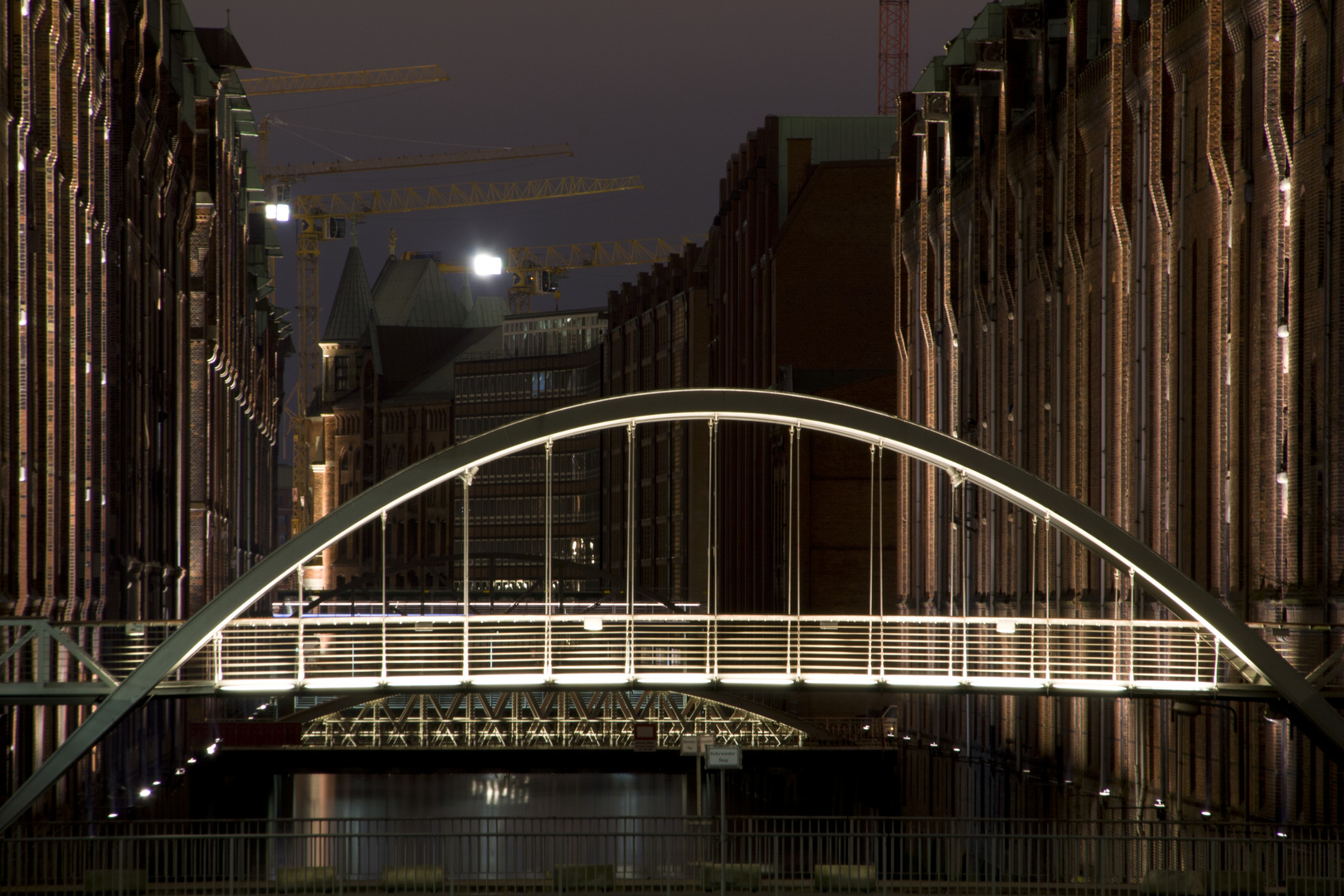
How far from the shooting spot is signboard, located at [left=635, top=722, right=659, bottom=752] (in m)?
80.4

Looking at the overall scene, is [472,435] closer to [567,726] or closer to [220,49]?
[567,726]

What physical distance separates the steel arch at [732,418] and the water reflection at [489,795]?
29793 millimetres

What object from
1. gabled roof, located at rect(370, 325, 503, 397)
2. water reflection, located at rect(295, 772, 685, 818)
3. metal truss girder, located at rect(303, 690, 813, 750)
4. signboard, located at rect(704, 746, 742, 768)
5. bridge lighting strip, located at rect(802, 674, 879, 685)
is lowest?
water reflection, located at rect(295, 772, 685, 818)

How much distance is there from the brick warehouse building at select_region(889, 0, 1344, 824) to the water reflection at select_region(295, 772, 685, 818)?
12.4 metres

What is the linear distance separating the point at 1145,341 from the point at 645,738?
1591 inches

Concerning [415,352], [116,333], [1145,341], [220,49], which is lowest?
[1145,341]

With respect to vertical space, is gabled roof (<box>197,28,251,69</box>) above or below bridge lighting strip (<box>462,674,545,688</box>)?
above

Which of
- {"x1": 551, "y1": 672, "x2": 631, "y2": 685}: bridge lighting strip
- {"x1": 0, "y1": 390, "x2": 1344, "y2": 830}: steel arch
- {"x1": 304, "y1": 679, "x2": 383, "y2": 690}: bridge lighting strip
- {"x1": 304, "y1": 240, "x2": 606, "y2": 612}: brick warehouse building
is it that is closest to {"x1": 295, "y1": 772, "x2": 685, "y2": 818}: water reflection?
{"x1": 551, "y1": 672, "x2": 631, "y2": 685}: bridge lighting strip

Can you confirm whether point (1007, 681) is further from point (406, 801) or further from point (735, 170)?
point (735, 170)

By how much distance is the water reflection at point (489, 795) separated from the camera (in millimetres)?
66812

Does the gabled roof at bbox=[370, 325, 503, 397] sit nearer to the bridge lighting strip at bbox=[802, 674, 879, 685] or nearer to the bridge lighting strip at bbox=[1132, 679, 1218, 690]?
the bridge lighting strip at bbox=[802, 674, 879, 685]

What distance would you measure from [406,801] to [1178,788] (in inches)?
1406

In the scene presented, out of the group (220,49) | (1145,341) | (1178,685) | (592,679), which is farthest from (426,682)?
(220,49)

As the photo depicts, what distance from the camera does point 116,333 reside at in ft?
177
